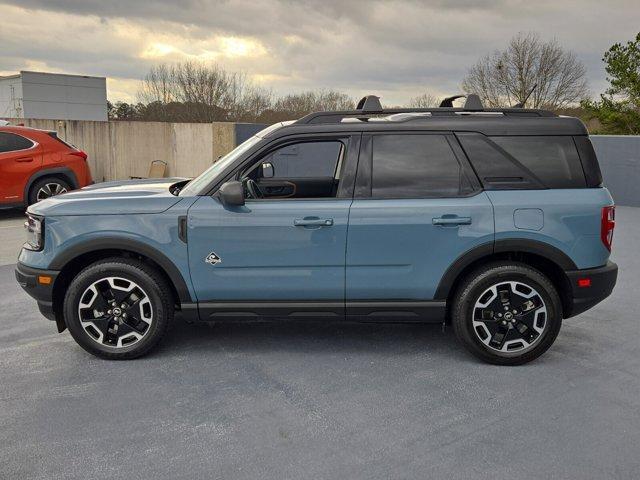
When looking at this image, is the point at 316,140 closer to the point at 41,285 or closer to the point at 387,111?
the point at 387,111

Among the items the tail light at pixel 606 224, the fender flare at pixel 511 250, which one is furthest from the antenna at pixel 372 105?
the tail light at pixel 606 224

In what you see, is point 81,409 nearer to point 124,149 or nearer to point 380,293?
point 380,293

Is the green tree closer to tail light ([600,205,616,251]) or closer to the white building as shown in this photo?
tail light ([600,205,616,251])

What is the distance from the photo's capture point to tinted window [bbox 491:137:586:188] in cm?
407

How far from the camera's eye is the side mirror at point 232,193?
395 centimetres

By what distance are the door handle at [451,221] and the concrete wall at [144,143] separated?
39.8 feet

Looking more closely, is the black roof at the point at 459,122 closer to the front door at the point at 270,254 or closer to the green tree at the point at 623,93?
the front door at the point at 270,254

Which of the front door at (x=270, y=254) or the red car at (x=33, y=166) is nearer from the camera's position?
the front door at (x=270, y=254)

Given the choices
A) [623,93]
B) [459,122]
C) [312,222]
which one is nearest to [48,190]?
[312,222]

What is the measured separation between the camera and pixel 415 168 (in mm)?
4133

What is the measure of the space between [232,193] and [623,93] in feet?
75.5

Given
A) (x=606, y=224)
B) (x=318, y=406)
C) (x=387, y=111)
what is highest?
(x=387, y=111)

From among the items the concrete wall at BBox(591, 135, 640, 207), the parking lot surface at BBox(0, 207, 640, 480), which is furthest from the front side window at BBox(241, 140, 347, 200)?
the concrete wall at BBox(591, 135, 640, 207)

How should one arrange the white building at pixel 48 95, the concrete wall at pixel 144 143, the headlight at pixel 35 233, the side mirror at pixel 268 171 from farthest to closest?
the white building at pixel 48 95 < the concrete wall at pixel 144 143 < the side mirror at pixel 268 171 < the headlight at pixel 35 233
